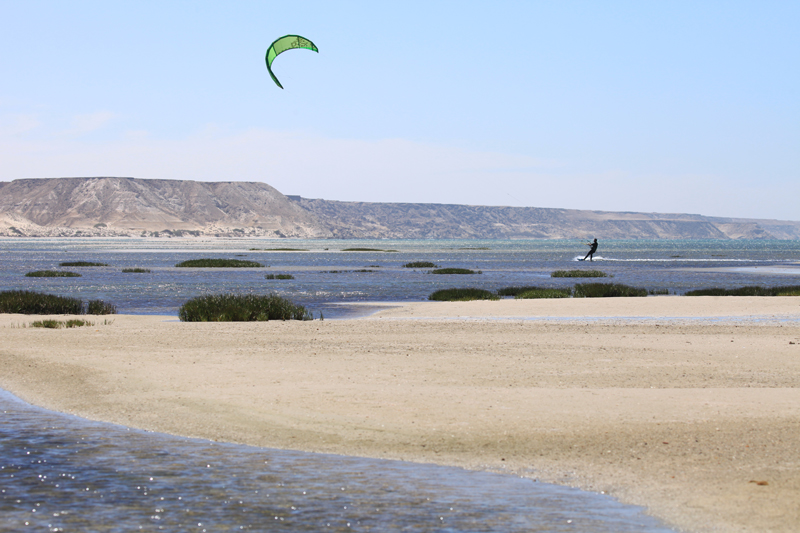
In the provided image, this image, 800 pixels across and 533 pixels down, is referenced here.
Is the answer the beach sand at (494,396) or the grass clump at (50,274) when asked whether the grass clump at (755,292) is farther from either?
the grass clump at (50,274)

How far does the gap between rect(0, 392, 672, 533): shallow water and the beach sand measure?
0.52 m

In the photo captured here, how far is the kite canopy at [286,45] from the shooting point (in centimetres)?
3000

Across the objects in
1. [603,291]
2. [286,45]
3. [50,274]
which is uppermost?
[286,45]

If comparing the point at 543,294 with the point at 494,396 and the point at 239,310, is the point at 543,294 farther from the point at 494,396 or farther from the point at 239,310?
the point at 494,396

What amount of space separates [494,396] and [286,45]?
21855 mm

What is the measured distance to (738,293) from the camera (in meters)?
38.4

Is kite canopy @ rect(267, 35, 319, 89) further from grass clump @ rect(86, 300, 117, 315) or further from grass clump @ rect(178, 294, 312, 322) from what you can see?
grass clump @ rect(86, 300, 117, 315)

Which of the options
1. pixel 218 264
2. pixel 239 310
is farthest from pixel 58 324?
pixel 218 264

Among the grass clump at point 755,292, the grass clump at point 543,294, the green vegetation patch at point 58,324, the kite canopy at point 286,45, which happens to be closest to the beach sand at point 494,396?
the green vegetation patch at point 58,324

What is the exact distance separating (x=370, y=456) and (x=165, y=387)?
5.12 m

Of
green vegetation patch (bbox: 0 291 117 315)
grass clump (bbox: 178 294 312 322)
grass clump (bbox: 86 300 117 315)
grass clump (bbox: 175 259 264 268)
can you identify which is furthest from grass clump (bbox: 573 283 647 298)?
grass clump (bbox: 175 259 264 268)

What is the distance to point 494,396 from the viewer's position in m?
11.9

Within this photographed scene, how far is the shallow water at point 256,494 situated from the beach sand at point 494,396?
52cm

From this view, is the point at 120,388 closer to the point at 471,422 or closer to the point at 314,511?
the point at 471,422
